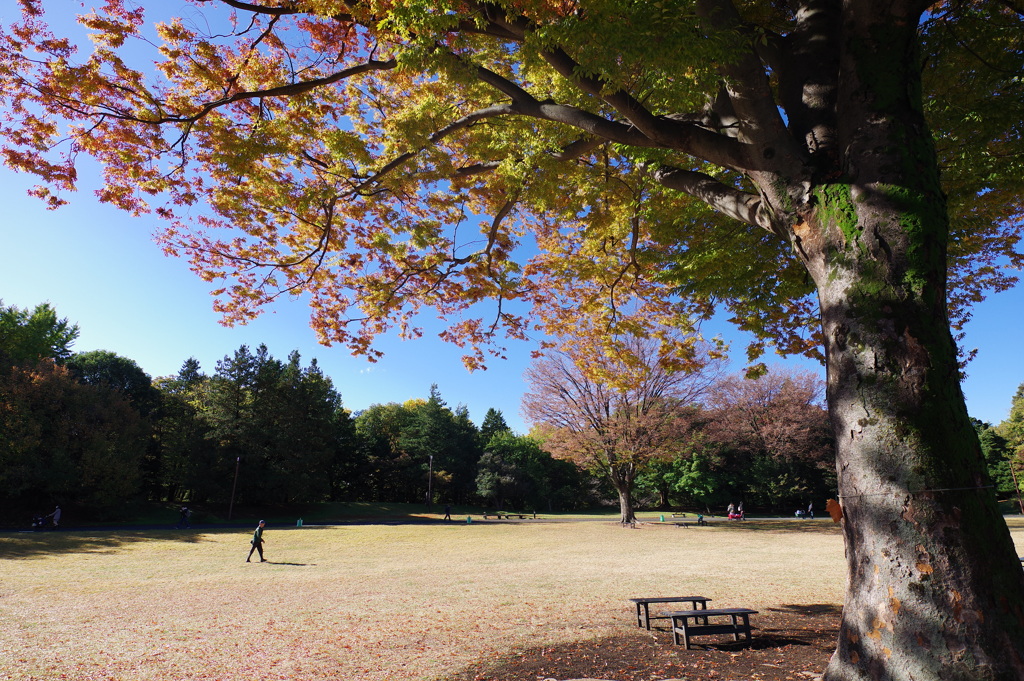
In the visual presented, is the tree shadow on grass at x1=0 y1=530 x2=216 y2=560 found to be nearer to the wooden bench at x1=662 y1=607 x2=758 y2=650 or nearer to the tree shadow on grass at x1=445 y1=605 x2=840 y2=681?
the tree shadow on grass at x1=445 y1=605 x2=840 y2=681

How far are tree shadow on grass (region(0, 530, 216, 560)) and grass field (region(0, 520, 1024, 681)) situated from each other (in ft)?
0.41

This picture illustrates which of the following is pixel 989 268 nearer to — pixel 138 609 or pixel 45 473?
pixel 138 609

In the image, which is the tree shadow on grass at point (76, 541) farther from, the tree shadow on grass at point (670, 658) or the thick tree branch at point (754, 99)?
the thick tree branch at point (754, 99)

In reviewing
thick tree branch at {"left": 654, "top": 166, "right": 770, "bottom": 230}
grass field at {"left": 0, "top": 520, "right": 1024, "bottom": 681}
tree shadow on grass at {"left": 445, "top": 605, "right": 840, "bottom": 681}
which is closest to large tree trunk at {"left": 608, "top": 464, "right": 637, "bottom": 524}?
grass field at {"left": 0, "top": 520, "right": 1024, "bottom": 681}

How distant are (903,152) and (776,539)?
74.7 ft

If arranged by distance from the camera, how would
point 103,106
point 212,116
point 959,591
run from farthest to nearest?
point 212,116 < point 103,106 < point 959,591

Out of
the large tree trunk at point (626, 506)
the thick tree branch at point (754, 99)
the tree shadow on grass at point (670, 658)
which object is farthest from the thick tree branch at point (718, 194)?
the large tree trunk at point (626, 506)

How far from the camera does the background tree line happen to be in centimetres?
3109

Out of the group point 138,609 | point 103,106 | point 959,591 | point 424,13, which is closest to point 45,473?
point 138,609

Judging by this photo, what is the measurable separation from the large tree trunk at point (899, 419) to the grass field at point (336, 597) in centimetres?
425

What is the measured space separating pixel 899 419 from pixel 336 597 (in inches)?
402

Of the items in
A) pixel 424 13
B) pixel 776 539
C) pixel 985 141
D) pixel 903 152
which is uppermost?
pixel 424 13

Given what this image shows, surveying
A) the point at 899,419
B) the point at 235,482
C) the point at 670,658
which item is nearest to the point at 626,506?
the point at 670,658

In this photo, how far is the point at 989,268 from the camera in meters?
9.88
